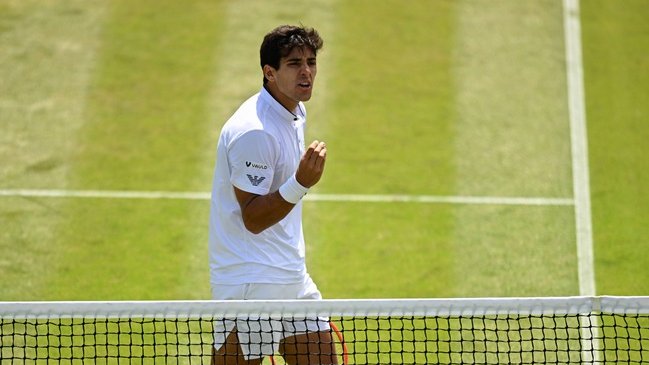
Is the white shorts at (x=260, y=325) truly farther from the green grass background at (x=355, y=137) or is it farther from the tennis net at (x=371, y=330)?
the green grass background at (x=355, y=137)

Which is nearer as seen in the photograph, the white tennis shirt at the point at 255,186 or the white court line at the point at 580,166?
the white tennis shirt at the point at 255,186

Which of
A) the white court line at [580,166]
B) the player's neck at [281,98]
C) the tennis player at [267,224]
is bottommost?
the white court line at [580,166]

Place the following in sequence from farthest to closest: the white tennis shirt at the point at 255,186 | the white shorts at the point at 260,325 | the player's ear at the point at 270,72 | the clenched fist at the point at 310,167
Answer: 1. the player's ear at the point at 270,72
2. the white shorts at the point at 260,325
3. the white tennis shirt at the point at 255,186
4. the clenched fist at the point at 310,167

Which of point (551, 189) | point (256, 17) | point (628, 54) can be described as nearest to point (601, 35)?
point (628, 54)

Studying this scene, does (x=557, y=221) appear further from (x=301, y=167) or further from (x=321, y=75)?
(x=301, y=167)

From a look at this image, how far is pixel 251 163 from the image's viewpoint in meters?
5.93

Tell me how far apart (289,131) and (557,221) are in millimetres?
4005

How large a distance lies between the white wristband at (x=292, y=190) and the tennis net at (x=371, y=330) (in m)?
0.59

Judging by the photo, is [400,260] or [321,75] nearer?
[400,260]

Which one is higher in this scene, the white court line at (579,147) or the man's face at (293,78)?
the man's face at (293,78)

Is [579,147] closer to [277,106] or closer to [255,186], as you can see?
[277,106]

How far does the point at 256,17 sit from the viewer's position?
1193 centimetres

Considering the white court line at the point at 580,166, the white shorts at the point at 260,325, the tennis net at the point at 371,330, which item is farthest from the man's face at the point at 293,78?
the white court line at the point at 580,166

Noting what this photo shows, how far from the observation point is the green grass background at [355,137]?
29.1 feet
